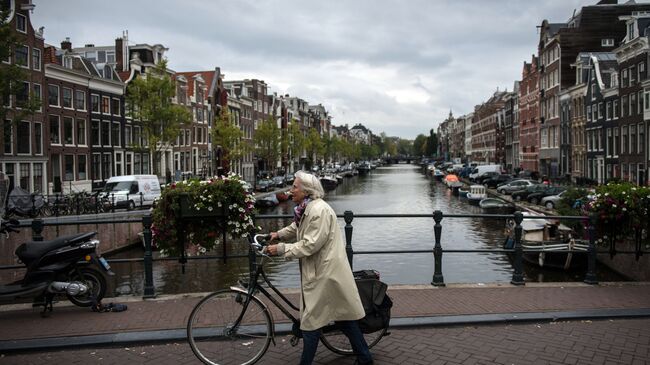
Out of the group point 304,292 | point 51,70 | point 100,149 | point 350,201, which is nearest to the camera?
point 304,292

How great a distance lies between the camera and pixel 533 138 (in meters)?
72.6

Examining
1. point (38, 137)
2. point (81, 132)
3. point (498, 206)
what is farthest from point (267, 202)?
point (498, 206)

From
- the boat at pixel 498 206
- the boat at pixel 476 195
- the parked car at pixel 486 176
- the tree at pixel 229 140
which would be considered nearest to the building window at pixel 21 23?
the tree at pixel 229 140

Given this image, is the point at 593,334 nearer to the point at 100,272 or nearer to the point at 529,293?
the point at 529,293

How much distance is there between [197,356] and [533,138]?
73.8 m

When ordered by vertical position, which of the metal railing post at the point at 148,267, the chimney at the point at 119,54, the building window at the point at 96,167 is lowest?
the metal railing post at the point at 148,267

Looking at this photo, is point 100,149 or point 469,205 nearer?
point 100,149

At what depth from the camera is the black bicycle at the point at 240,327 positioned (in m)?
5.20

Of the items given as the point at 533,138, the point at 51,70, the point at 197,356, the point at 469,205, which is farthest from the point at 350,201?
the point at 197,356

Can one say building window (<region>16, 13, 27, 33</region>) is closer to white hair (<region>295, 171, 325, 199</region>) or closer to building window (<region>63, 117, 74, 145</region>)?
building window (<region>63, 117, 74, 145</region>)

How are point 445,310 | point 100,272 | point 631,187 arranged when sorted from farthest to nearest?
point 631,187
point 100,272
point 445,310

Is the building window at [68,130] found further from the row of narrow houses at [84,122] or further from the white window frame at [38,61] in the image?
the white window frame at [38,61]

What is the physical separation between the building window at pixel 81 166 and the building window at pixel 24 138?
17.2 feet

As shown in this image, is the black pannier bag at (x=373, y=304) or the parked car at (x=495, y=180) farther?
the parked car at (x=495, y=180)
